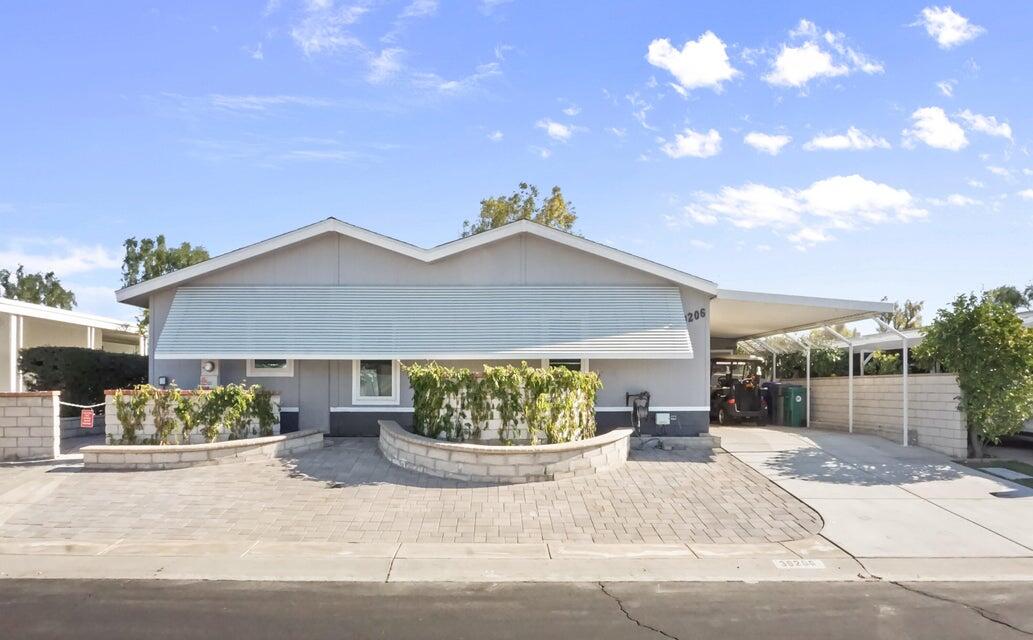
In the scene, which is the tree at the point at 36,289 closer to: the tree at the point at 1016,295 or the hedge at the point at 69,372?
the hedge at the point at 69,372

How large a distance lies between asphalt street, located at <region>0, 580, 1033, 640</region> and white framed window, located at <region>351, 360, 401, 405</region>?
736cm

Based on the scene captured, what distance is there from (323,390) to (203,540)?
606 centimetres

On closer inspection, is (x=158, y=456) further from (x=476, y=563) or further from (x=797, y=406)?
(x=797, y=406)

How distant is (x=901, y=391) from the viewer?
14.7 meters

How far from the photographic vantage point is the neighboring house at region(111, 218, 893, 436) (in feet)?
44.0

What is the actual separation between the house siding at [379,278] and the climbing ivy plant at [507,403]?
2529mm

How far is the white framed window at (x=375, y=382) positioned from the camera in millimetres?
14136

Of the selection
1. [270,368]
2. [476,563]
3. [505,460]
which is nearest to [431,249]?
[270,368]

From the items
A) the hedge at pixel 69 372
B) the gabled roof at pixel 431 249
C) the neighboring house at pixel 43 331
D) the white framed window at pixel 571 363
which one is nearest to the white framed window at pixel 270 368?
the gabled roof at pixel 431 249

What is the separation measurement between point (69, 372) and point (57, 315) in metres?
4.73

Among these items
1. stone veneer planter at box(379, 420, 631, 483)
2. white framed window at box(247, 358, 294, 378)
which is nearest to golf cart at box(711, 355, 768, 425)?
stone veneer planter at box(379, 420, 631, 483)

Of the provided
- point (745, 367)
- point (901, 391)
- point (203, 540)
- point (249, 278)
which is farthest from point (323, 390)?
point (745, 367)

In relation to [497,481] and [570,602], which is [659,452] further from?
[570,602]

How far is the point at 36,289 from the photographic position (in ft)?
156
